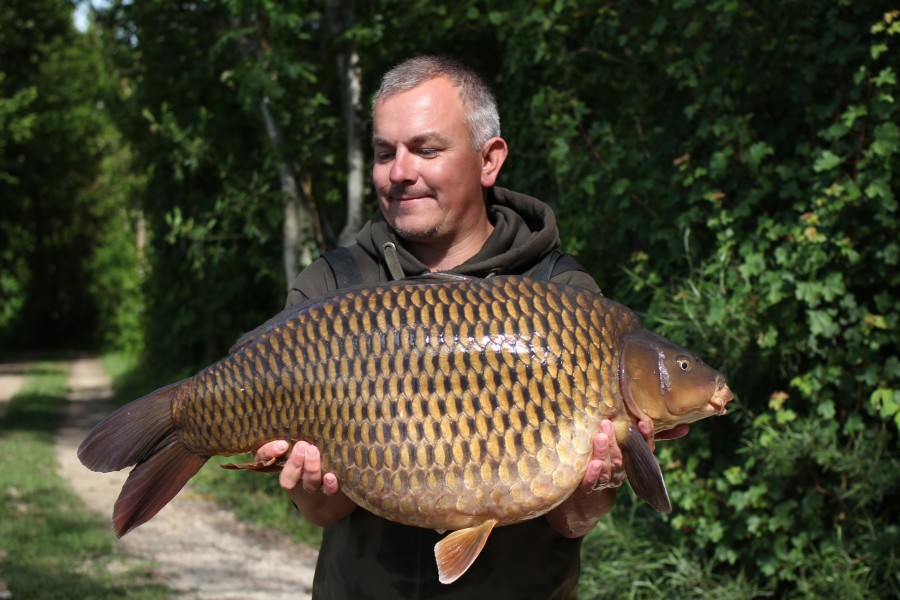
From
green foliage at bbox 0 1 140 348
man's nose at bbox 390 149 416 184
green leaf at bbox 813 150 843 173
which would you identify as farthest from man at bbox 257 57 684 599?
green foliage at bbox 0 1 140 348

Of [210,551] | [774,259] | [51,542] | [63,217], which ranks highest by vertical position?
[774,259]

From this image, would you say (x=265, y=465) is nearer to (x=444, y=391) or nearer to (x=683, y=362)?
(x=444, y=391)

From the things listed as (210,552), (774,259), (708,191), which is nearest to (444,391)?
(774,259)

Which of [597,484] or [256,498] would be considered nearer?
[597,484]

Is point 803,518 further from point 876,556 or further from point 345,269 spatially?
point 345,269

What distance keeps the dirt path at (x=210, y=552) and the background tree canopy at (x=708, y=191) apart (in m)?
1.71

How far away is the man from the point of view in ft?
6.73

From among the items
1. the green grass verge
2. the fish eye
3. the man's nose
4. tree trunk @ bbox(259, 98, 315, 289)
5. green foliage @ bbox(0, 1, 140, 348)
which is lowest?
green foliage @ bbox(0, 1, 140, 348)

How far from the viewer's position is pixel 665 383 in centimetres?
186

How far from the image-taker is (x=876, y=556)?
367 centimetres

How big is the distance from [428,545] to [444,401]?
425mm

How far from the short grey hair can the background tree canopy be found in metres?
1.94

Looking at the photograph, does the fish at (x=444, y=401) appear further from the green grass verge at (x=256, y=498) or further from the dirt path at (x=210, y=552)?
the green grass verge at (x=256, y=498)

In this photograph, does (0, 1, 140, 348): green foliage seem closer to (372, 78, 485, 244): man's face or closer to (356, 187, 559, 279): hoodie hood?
(356, 187, 559, 279): hoodie hood
